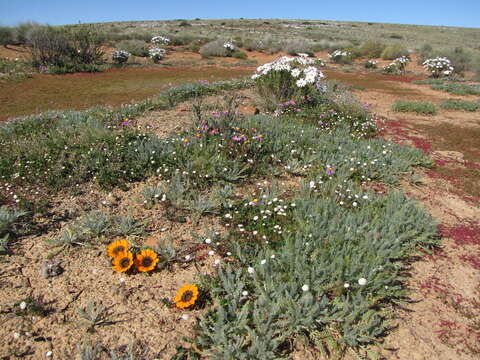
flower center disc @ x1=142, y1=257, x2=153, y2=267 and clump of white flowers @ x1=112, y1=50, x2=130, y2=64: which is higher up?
clump of white flowers @ x1=112, y1=50, x2=130, y2=64

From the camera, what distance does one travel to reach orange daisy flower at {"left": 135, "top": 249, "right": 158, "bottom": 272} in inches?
104

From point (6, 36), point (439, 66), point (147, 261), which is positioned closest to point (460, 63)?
point (439, 66)

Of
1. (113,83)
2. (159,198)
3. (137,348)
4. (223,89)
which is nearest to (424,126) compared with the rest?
(223,89)

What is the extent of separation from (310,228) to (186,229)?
1.26 m

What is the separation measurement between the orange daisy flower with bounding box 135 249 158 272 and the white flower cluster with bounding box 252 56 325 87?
5269 mm

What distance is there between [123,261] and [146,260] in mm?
185

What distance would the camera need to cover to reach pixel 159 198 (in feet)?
12.2

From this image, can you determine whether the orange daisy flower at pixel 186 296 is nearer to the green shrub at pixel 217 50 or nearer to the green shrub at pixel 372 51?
the green shrub at pixel 217 50

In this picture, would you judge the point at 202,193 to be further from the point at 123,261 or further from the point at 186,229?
the point at 123,261

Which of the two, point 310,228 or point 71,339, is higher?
point 310,228

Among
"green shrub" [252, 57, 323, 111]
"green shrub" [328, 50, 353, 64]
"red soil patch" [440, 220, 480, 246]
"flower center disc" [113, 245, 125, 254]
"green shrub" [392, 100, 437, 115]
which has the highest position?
"green shrub" [328, 50, 353, 64]

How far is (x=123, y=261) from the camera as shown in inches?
103

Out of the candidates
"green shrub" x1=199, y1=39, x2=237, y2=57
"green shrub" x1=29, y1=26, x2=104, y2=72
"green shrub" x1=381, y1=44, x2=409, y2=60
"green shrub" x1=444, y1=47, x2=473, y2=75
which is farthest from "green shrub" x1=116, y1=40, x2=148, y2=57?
"green shrub" x1=444, y1=47, x2=473, y2=75

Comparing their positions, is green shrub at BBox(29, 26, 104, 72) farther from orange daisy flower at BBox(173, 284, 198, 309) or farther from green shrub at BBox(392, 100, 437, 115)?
orange daisy flower at BBox(173, 284, 198, 309)
